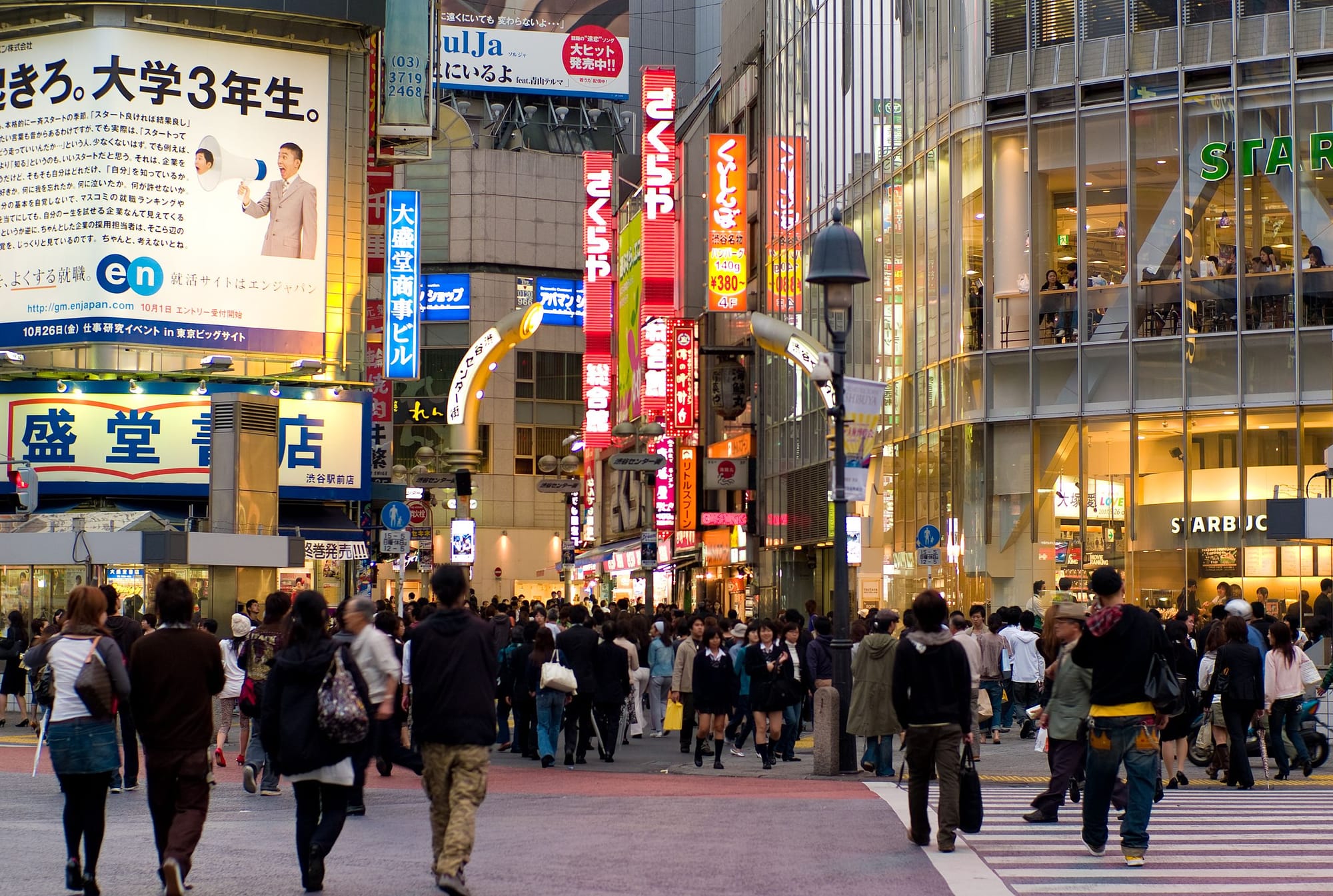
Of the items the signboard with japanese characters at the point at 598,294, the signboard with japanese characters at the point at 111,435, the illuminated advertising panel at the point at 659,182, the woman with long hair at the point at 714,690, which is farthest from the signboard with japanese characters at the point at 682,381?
the woman with long hair at the point at 714,690

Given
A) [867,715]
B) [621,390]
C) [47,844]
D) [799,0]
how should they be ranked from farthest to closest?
[621,390], [799,0], [867,715], [47,844]

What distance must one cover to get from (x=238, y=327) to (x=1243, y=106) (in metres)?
21.6

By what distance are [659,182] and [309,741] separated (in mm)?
44786

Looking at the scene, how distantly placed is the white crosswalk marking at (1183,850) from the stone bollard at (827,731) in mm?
3230

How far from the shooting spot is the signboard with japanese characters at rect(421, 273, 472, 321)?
85.5 metres

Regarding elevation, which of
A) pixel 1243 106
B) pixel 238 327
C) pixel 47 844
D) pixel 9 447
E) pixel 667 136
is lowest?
pixel 47 844

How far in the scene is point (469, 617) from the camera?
34.7ft

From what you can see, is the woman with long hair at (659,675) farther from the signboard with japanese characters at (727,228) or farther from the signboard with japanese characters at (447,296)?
the signboard with japanese characters at (447,296)

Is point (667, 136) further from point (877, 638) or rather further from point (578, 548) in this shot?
point (877, 638)

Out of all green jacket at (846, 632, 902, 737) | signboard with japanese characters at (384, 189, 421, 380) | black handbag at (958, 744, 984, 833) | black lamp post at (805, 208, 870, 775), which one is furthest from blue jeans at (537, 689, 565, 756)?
signboard with japanese characters at (384, 189, 421, 380)

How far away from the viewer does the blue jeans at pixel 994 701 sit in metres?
24.0

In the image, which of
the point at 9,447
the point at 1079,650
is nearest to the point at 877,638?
the point at 1079,650

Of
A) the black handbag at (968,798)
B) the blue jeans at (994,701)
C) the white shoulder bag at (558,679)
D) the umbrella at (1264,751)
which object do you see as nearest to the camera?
the black handbag at (968,798)

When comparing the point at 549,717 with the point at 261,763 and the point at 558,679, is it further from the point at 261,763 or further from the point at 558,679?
the point at 261,763
